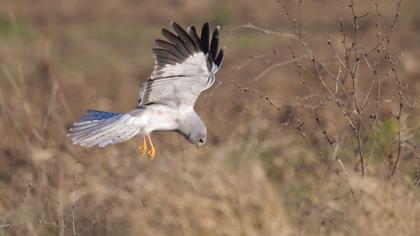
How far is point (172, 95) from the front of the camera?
22.9 ft

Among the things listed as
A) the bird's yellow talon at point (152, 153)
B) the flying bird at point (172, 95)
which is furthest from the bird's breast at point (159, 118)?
the bird's yellow talon at point (152, 153)

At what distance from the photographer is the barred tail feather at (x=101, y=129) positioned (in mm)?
6559

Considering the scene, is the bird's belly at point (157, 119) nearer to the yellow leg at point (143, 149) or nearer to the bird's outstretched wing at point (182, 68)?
the bird's outstretched wing at point (182, 68)

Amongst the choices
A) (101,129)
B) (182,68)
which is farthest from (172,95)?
(101,129)

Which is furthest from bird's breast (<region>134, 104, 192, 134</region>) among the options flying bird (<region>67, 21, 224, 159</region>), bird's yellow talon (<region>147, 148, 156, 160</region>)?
bird's yellow talon (<region>147, 148, 156, 160</region>)

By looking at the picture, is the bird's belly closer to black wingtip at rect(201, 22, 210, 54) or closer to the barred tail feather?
the barred tail feather

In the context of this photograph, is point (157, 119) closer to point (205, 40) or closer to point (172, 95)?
point (172, 95)

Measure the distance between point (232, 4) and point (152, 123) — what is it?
55.1 ft

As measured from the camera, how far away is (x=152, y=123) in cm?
683

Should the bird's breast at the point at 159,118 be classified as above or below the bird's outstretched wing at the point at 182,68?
below

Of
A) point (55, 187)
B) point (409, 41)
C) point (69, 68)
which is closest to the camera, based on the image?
point (55, 187)

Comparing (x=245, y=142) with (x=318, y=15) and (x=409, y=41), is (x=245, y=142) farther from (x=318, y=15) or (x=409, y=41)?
(x=318, y=15)

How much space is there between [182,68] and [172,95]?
7.0 inches

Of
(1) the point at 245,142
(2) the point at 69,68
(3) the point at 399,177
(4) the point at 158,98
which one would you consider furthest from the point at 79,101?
Answer: (3) the point at 399,177
